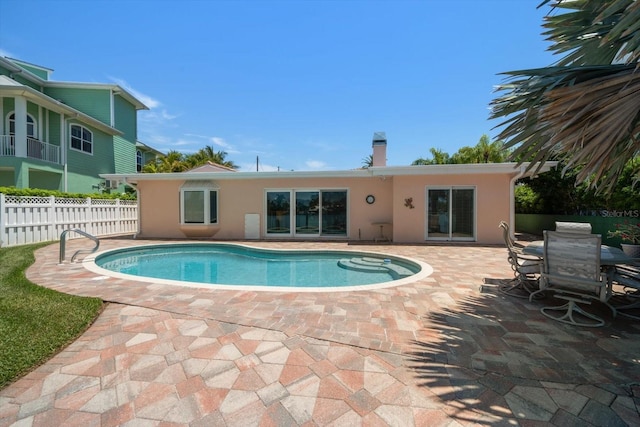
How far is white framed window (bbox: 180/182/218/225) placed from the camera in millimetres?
13516

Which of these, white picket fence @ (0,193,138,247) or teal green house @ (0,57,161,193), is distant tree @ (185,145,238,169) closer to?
teal green house @ (0,57,161,193)

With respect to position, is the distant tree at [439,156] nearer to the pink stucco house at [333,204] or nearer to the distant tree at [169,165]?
the pink stucco house at [333,204]

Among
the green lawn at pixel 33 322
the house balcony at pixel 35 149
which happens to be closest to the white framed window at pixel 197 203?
the green lawn at pixel 33 322

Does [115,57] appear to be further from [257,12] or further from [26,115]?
[257,12]

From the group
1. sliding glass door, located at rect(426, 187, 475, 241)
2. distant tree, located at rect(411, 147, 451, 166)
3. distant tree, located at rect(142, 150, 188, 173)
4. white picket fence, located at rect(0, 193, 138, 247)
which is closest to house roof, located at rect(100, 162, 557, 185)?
sliding glass door, located at rect(426, 187, 475, 241)

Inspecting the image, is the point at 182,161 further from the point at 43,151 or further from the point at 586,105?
the point at 586,105

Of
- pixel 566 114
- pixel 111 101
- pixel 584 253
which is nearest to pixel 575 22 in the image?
pixel 566 114

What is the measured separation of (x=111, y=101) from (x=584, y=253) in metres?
27.8

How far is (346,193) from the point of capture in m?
13.3

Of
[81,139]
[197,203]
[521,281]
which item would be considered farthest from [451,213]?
[81,139]

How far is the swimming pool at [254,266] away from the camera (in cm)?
748

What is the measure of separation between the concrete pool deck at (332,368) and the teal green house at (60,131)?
16.5 m

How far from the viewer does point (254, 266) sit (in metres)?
9.41

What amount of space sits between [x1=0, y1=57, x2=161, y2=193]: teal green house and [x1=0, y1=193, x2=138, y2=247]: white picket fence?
5.78 feet
